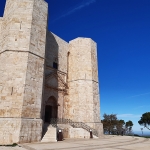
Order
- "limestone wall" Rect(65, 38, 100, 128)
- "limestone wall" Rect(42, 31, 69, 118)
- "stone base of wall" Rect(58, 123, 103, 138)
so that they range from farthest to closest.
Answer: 1. "limestone wall" Rect(65, 38, 100, 128)
2. "limestone wall" Rect(42, 31, 69, 118)
3. "stone base of wall" Rect(58, 123, 103, 138)

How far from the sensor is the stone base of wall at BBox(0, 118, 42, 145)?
10258mm

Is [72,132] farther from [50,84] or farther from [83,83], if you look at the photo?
[83,83]

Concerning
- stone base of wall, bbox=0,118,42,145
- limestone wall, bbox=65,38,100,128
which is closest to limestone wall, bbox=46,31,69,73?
limestone wall, bbox=65,38,100,128

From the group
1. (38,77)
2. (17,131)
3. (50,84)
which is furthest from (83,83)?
(17,131)

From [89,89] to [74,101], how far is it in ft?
7.98

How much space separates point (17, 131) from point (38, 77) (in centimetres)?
453

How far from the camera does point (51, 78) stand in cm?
1792

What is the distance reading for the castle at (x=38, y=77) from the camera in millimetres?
11211

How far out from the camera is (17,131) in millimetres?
10492

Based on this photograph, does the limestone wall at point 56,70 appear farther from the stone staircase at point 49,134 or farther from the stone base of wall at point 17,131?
the stone base of wall at point 17,131

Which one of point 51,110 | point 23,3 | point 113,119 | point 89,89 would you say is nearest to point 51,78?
point 51,110

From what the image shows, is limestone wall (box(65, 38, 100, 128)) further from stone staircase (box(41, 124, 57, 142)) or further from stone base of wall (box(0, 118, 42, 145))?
stone base of wall (box(0, 118, 42, 145))

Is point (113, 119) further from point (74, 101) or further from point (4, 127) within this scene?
point (4, 127)

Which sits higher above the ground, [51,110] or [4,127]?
[51,110]
